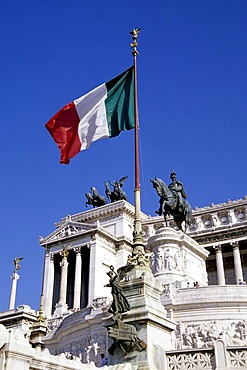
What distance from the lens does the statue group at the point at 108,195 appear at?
3135 inches

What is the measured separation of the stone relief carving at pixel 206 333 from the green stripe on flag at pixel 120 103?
11445 millimetres

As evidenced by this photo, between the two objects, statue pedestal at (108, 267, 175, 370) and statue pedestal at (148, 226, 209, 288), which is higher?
statue pedestal at (148, 226, 209, 288)

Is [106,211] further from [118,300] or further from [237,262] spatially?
[118,300]

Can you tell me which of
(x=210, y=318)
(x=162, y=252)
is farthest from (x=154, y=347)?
(x=162, y=252)

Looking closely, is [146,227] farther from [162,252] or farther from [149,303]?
[149,303]

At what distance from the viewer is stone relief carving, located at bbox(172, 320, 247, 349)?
83.0ft

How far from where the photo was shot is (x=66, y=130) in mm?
21281

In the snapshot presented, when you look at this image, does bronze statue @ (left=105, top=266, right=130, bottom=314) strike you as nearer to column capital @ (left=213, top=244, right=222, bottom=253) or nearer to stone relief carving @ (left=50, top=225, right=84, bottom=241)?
stone relief carving @ (left=50, top=225, right=84, bottom=241)

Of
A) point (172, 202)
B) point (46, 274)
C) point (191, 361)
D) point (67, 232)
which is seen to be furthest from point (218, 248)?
point (191, 361)

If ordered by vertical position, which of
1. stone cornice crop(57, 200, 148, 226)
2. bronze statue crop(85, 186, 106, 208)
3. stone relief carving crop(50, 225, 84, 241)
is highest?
bronze statue crop(85, 186, 106, 208)

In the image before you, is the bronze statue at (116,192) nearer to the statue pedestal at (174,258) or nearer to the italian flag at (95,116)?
the statue pedestal at (174,258)

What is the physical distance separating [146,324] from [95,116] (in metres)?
9.93

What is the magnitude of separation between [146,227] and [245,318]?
47.5 metres

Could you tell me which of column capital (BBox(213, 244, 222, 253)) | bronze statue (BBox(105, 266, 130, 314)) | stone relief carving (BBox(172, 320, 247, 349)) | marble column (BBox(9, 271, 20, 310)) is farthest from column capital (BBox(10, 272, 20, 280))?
bronze statue (BBox(105, 266, 130, 314))
